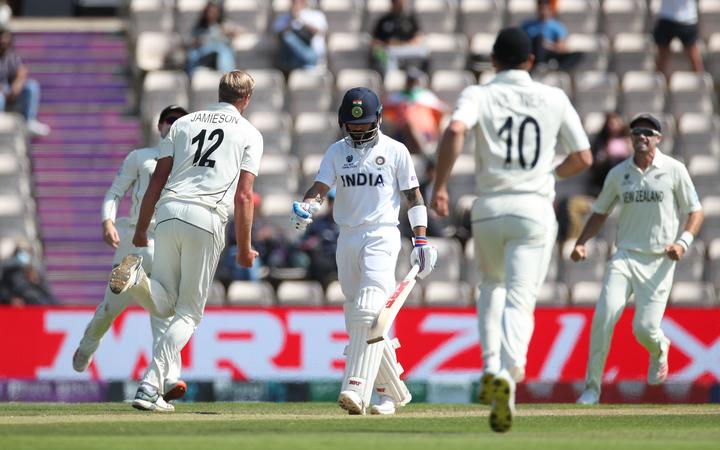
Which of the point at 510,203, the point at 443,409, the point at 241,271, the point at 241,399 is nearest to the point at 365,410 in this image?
the point at 443,409

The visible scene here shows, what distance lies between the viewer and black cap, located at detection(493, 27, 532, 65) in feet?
25.7

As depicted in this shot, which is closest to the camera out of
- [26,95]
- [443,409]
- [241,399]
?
[443,409]

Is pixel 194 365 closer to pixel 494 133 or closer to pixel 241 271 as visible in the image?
pixel 241 271

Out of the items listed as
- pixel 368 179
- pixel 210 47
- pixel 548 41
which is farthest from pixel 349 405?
pixel 548 41

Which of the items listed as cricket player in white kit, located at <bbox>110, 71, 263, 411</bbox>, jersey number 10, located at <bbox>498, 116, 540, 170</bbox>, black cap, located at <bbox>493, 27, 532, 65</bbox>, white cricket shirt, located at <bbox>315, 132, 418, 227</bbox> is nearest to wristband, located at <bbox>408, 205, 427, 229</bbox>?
white cricket shirt, located at <bbox>315, 132, 418, 227</bbox>

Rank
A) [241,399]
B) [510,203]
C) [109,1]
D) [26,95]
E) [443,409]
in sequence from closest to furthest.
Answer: [510,203], [443,409], [241,399], [26,95], [109,1]

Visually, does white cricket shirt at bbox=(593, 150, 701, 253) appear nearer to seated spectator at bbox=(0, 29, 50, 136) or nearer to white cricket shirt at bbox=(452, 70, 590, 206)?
white cricket shirt at bbox=(452, 70, 590, 206)

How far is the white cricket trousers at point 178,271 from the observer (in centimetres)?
895

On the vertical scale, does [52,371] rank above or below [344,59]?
below

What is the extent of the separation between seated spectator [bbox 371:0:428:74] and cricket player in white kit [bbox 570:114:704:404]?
6.55m

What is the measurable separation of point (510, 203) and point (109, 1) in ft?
48.2

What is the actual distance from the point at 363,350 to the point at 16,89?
934 cm

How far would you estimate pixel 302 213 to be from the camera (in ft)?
28.9

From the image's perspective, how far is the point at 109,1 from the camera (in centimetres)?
2148
